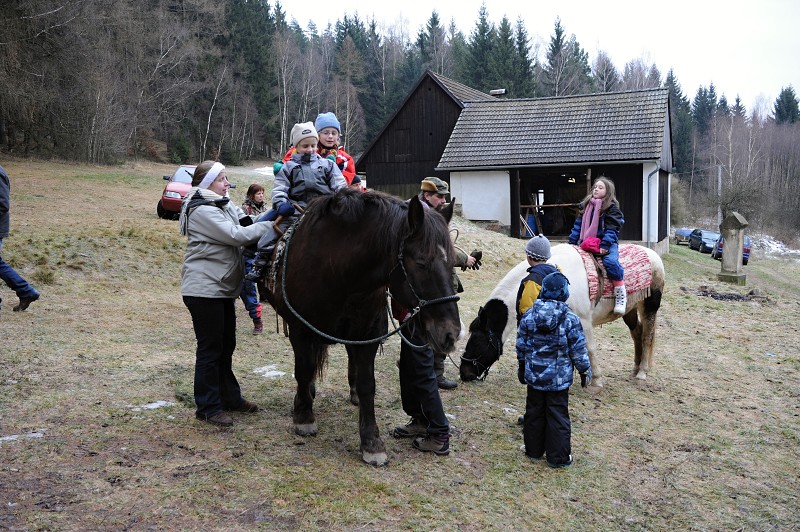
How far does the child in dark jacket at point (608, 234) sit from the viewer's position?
5.86 m

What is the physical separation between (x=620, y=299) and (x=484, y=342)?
166cm

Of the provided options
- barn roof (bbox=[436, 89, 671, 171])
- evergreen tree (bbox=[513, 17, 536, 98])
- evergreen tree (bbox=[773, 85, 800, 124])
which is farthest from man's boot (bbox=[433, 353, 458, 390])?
evergreen tree (bbox=[773, 85, 800, 124])

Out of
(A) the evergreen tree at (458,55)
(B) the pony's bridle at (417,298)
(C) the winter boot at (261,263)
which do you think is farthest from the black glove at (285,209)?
(A) the evergreen tree at (458,55)

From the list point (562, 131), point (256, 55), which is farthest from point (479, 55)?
point (562, 131)

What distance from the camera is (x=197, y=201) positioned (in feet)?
13.5

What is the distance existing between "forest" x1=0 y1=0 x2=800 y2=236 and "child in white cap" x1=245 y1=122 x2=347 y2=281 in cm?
2284

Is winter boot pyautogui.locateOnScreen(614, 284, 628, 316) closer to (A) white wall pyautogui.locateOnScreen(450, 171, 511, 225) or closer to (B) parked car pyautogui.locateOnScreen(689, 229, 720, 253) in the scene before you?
(A) white wall pyautogui.locateOnScreen(450, 171, 511, 225)

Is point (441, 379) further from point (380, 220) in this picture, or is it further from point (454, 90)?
point (454, 90)

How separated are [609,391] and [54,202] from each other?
49.1 ft

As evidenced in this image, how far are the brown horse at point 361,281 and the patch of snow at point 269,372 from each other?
1.45 meters

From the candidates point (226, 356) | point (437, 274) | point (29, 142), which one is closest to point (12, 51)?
point (29, 142)

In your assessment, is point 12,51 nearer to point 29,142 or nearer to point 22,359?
point 29,142

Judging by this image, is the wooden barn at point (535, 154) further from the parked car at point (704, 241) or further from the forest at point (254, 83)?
the forest at point (254, 83)

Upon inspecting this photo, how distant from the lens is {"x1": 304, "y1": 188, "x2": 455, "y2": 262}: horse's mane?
3385mm
